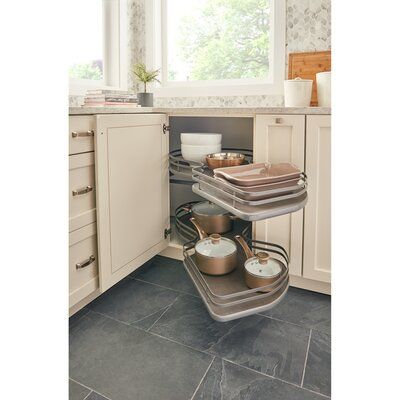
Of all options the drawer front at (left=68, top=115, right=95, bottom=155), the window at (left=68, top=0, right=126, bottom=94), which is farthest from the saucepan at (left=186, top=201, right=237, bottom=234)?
the window at (left=68, top=0, right=126, bottom=94)

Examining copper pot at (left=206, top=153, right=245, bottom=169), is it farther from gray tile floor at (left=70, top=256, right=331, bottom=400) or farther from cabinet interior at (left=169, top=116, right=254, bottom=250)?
gray tile floor at (left=70, top=256, right=331, bottom=400)

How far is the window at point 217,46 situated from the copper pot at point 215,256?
40.4 inches

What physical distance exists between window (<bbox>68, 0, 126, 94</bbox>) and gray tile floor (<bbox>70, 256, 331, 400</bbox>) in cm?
134

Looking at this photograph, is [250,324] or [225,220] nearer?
[250,324]

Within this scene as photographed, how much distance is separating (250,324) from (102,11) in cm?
217

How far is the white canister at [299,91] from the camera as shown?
173 centimetres

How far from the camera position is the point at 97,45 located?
240 centimetres

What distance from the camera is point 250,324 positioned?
1.51m

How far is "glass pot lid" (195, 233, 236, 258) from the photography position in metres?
1.62

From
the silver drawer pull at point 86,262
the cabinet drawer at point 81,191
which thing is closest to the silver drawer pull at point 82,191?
the cabinet drawer at point 81,191

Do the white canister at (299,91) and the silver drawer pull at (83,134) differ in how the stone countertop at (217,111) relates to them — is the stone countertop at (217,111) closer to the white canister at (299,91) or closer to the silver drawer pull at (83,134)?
the silver drawer pull at (83,134)
